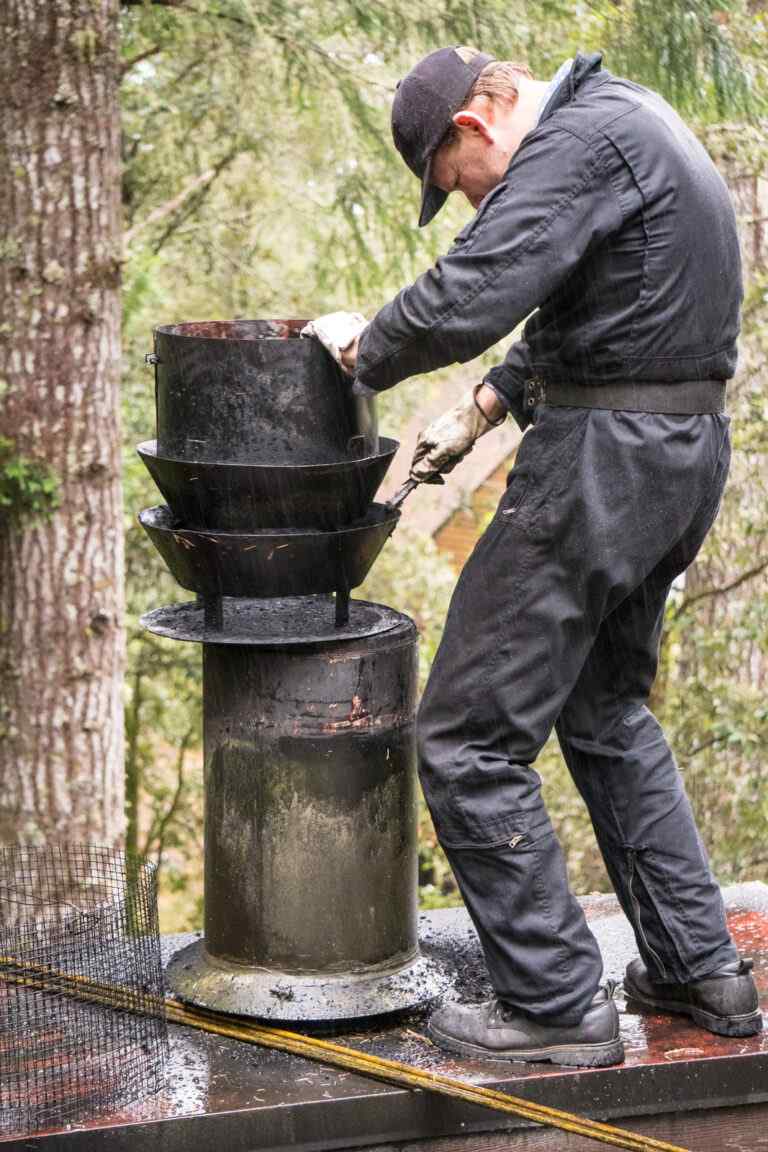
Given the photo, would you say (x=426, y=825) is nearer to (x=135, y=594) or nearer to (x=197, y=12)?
(x=135, y=594)

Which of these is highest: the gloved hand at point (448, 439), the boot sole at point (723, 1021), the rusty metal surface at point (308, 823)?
the gloved hand at point (448, 439)

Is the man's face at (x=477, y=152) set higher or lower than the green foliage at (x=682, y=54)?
lower

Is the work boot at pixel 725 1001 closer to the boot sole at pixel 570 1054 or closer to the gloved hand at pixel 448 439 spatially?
the boot sole at pixel 570 1054

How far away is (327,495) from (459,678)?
542 millimetres

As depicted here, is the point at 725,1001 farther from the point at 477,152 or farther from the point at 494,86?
the point at 494,86

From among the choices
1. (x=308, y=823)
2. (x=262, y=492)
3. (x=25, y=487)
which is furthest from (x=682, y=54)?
(x=308, y=823)

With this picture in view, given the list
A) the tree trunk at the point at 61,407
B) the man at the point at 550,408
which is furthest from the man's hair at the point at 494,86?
the tree trunk at the point at 61,407

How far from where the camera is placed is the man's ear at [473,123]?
10.1 ft

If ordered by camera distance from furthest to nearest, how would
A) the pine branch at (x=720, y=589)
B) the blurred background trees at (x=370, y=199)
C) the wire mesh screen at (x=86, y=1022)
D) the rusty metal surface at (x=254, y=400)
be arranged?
the pine branch at (x=720, y=589) < the blurred background trees at (x=370, y=199) < the rusty metal surface at (x=254, y=400) < the wire mesh screen at (x=86, y=1022)

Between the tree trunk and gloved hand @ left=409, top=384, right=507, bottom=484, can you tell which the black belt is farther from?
the tree trunk

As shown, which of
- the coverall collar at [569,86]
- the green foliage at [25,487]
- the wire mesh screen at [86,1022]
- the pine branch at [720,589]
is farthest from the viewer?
the pine branch at [720,589]

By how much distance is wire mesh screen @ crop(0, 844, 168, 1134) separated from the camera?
3.15 metres

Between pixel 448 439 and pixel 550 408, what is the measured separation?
341 mm

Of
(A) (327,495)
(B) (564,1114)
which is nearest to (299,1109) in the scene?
(B) (564,1114)
